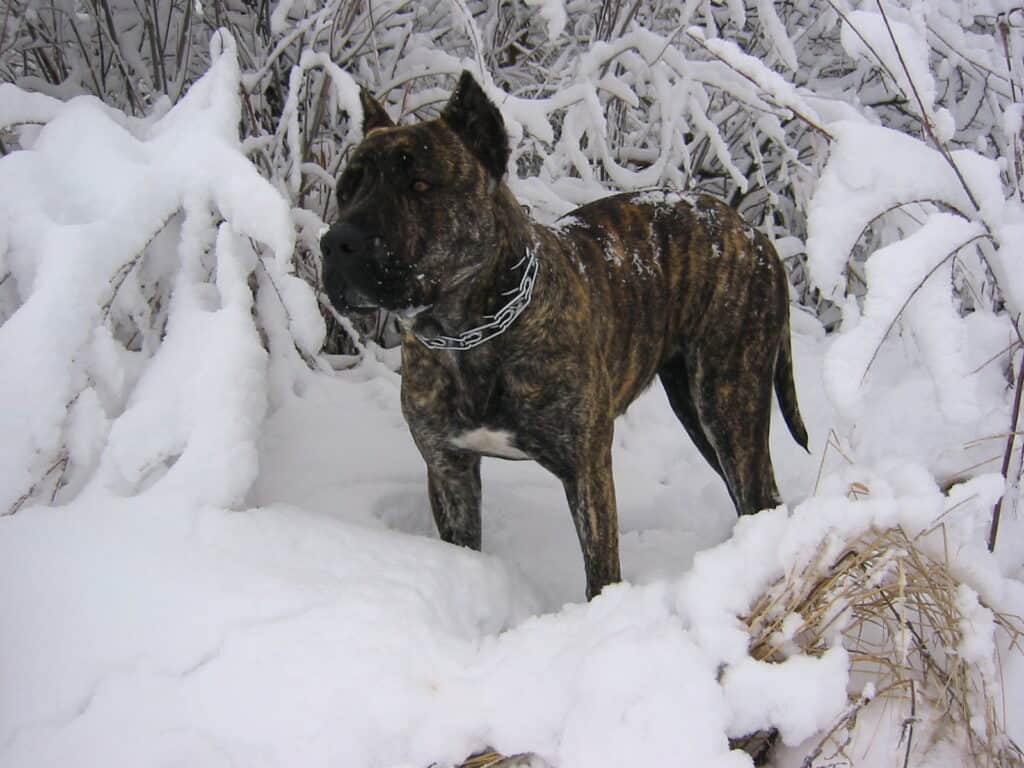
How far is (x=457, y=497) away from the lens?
8.43ft

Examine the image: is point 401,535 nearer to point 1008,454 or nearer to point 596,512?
point 596,512

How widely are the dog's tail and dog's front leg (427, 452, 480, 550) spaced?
1.17 meters

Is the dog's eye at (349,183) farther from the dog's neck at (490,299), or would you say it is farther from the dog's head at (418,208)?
the dog's neck at (490,299)

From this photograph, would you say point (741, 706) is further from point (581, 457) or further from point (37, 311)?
point (37, 311)

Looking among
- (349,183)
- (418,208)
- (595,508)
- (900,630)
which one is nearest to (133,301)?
(349,183)

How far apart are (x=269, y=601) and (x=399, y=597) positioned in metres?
0.29

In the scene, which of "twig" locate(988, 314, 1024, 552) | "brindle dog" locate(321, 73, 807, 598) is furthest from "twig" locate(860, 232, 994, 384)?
"brindle dog" locate(321, 73, 807, 598)

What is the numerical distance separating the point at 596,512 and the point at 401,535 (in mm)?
539

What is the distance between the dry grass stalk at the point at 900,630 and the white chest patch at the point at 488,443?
3.00 ft

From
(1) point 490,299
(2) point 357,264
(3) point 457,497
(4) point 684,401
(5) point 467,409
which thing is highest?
(2) point 357,264

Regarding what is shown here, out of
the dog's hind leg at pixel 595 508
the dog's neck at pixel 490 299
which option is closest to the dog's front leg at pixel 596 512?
the dog's hind leg at pixel 595 508

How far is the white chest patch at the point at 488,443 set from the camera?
90.4 inches

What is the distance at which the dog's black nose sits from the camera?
1.93m

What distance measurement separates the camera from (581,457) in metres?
2.30
